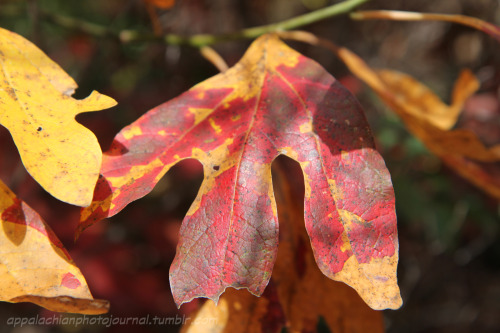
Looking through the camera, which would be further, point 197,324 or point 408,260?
point 408,260

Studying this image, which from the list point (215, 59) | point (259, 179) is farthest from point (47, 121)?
point (215, 59)

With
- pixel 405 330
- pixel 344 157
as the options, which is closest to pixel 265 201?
pixel 344 157

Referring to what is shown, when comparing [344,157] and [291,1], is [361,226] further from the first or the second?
[291,1]

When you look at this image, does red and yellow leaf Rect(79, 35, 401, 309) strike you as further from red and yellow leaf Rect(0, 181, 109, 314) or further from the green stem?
the green stem

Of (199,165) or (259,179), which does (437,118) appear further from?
(199,165)

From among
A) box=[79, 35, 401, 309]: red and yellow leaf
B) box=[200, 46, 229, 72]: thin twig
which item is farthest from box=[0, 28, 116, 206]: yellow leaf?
box=[200, 46, 229, 72]: thin twig
